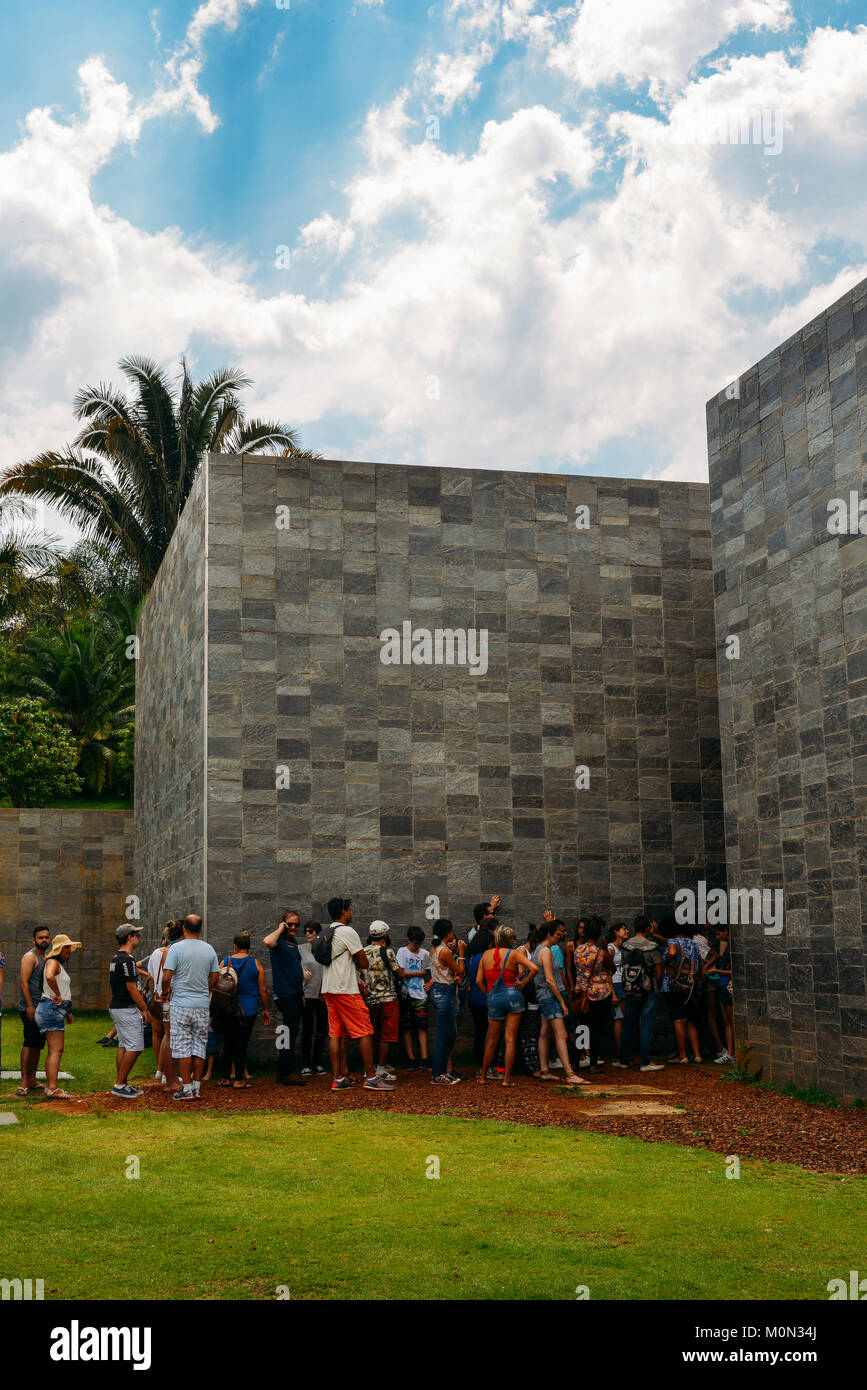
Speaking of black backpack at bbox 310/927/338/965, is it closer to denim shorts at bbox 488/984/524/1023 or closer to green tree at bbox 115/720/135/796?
denim shorts at bbox 488/984/524/1023

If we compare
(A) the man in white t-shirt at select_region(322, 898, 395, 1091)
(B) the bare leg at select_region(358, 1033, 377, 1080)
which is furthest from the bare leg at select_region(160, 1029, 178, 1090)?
(B) the bare leg at select_region(358, 1033, 377, 1080)

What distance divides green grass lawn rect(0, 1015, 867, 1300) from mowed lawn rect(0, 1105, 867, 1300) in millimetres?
18

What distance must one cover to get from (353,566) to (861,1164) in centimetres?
871

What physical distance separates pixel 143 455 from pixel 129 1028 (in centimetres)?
1762

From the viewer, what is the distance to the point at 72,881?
72.5 feet

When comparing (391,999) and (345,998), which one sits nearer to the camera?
(345,998)

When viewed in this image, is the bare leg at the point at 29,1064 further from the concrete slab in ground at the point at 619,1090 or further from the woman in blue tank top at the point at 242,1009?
the concrete slab in ground at the point at 619,1090

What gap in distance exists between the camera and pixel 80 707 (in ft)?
105

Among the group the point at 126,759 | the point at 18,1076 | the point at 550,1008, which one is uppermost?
the point at 126,759

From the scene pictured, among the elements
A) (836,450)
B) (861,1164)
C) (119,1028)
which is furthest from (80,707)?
(861,1164)

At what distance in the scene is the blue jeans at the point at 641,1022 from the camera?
1308 centimetres

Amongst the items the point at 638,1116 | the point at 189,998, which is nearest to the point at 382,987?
the point at 189,998

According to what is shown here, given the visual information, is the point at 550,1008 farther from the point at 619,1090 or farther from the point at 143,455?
the point at 143,455

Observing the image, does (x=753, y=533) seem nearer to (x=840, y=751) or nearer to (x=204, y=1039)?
(x=840, y=751)
